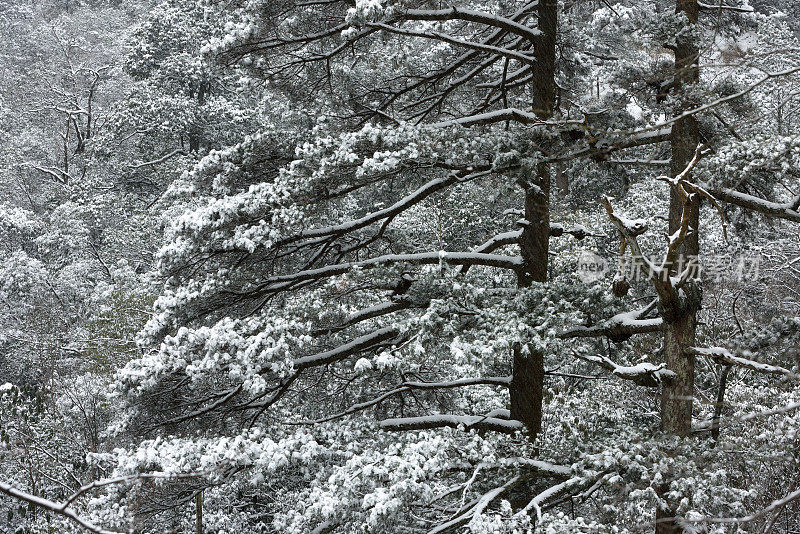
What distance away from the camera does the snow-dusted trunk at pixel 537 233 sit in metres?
7.27

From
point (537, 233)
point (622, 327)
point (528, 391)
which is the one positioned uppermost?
point (537, 233)

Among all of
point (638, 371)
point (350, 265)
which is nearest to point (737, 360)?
point (638, 371)

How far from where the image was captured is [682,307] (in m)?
6.01

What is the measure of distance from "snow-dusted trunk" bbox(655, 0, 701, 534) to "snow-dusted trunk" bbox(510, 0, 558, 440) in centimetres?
124

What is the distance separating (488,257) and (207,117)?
17817mm

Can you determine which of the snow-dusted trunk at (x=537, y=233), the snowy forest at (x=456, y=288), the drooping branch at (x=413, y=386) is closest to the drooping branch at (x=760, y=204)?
the snowy forest at (x=456, y=288)

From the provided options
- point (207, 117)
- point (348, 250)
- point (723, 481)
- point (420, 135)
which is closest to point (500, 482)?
point (723, 481)

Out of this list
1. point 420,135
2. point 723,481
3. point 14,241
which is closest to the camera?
point 723,481

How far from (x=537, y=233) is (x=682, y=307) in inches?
70.3

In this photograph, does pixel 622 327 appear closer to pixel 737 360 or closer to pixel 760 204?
pixel 760 204

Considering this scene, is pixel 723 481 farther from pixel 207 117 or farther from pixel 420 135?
pixel 207 117

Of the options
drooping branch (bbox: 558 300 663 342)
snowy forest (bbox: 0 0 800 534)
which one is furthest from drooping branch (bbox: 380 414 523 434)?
drooping branch (bbox: 558 300 663 342)

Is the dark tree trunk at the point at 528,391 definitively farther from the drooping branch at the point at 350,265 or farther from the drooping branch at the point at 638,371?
the drooping branch at the point at 638,371

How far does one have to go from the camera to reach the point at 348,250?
24.7ft
